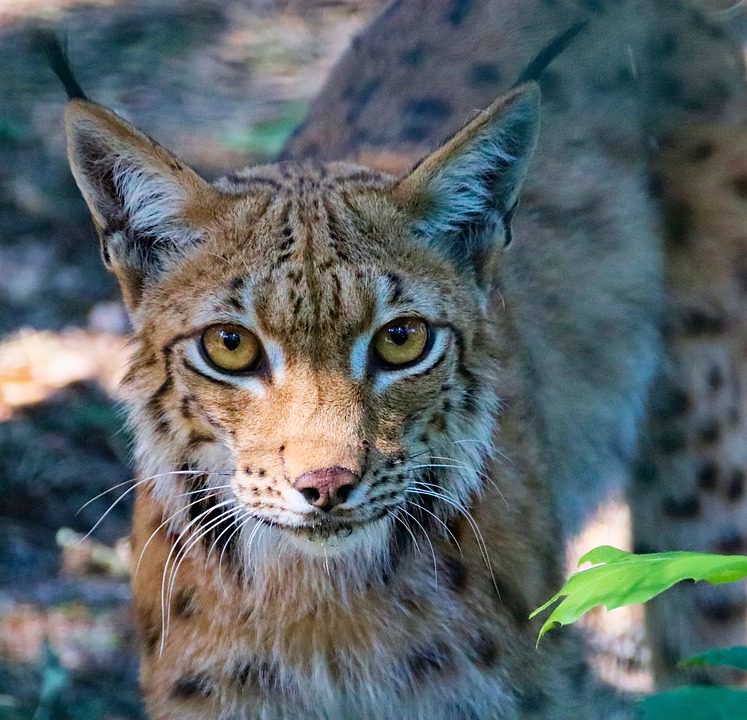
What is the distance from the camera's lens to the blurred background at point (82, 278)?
460 centimetres

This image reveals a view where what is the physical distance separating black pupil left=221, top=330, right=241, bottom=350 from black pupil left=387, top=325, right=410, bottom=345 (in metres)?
0.34

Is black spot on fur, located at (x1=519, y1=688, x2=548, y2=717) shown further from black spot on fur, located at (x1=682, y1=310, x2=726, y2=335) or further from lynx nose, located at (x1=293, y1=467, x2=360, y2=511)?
→ black spot on fur, located at (x1=682, y1=310, x2=726, y2=335)

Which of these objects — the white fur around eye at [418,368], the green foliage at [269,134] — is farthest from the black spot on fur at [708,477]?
the green foliage at [269,134]

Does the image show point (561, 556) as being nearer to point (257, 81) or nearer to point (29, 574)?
point (29, 574)

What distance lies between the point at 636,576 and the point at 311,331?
1593 millimetres

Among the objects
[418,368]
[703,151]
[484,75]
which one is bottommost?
[418,368]

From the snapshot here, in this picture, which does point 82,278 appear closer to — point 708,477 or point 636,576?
point 708,477

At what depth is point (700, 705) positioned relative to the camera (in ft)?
4.04

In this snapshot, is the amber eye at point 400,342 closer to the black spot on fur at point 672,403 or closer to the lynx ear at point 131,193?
the lynx ear at point 131,193

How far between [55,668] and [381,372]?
6.83ft

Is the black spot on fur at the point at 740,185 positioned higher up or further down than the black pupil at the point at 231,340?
higher up

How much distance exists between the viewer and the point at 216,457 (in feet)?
10.0

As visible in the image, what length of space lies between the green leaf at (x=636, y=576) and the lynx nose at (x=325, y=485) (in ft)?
4.19

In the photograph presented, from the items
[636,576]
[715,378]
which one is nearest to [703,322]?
[715,378]
